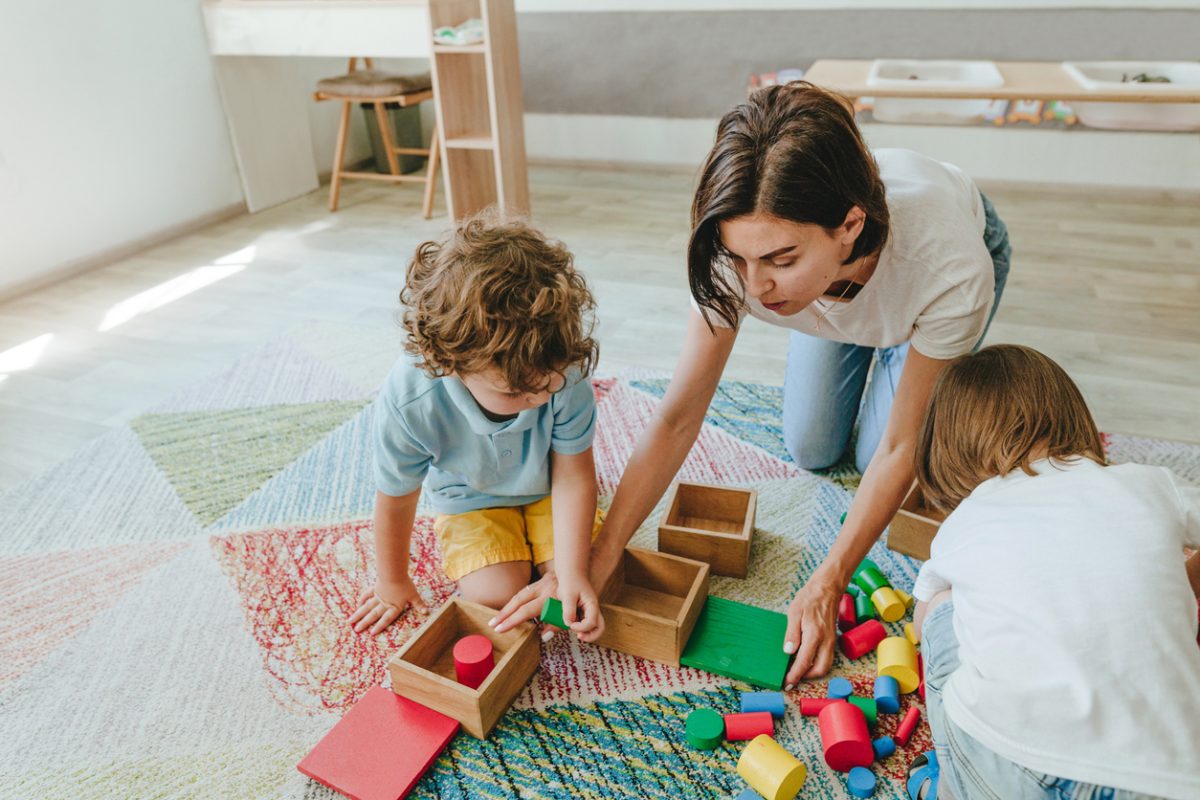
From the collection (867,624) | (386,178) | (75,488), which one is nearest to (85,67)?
(386,178)

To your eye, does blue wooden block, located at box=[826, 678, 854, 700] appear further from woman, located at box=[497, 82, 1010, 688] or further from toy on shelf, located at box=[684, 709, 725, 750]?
toy on shelf, located at box=[684, 709, 725, 750]

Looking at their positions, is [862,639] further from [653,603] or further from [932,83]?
[932,83]

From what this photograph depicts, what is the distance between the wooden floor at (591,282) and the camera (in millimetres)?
1890

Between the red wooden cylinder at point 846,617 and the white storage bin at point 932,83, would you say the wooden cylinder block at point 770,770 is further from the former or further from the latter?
the white storage bin at point 932,83

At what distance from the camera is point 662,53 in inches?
134

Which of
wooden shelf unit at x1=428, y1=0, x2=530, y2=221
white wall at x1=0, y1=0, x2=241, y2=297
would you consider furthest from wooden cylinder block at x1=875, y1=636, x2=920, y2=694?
white wall at x1=0, y1=0, x2=241, y2=297

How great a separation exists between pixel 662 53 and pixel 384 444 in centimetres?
283

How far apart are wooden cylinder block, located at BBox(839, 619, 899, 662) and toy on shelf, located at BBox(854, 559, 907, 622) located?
0.13ft

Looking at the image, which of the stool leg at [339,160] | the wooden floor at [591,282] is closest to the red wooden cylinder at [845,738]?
the wooden floor at [591,282]

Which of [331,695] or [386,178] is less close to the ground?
[386,178]

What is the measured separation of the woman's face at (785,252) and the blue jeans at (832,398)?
56cm

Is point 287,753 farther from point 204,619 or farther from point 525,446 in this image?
point 525,446

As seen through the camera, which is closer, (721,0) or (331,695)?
(331,695)

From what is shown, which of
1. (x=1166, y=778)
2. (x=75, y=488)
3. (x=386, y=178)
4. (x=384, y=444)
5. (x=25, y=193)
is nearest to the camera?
(x=1166, y=778)
